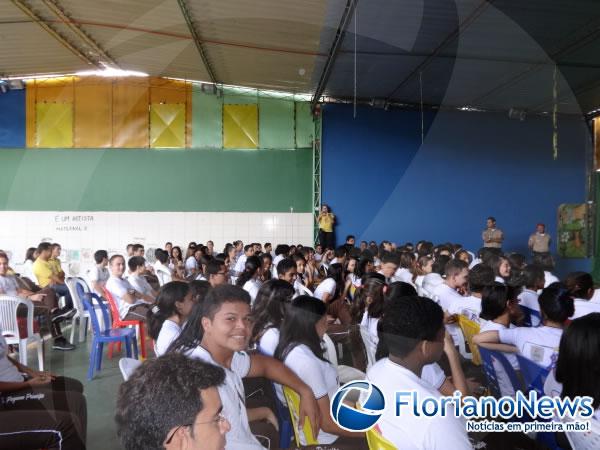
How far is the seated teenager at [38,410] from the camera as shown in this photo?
2221 millimetres

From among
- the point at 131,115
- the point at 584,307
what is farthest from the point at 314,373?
the point at 131,115

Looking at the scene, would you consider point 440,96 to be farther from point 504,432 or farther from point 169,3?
point 504,432

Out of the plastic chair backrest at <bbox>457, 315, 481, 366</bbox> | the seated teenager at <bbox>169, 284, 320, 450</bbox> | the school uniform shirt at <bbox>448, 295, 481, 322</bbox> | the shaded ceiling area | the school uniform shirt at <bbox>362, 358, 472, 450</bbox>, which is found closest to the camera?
the school uniform shirt at <bbox>362, 358, 472, 450</bbox>

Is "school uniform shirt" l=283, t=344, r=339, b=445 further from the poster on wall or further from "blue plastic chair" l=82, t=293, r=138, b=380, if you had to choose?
the poster on wall

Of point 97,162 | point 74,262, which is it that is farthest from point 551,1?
point 74,262

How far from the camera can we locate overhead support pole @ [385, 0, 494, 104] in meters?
5.99

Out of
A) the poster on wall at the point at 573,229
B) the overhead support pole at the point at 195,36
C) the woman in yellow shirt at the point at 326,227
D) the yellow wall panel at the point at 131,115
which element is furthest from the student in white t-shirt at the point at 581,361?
the poster on wall at the point at 573,229

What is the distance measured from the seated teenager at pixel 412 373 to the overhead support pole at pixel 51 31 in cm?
729

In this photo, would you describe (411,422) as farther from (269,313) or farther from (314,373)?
(269,313)

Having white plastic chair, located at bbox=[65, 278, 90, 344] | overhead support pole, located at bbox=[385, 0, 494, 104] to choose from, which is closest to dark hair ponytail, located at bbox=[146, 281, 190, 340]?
white plastic chair, located at bbox=[65, 278, 90, 344]

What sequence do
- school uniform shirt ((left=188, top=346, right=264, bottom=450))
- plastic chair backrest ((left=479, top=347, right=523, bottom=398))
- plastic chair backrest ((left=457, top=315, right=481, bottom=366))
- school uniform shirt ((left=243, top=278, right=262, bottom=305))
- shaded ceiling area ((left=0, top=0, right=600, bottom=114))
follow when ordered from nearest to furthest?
school uniform shirt ((left=188, top=346, right=264, bottom=450)) → plastic chair backrest ((left=479, top=347, right=523, bottom=398)) → plastic chair backrest ((left=457, top=315, right=481, bottom=366)) → school uniform shirt ((left=243, top=278, right=262, bottom=305)) → shaded ceiling area ((left=0, top=0, right=600, bottom=114))

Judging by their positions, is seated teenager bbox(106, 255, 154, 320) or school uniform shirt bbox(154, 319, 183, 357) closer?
school uniform shirt bbox(154, 319, 183, 357)

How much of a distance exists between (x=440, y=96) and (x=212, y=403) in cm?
1004

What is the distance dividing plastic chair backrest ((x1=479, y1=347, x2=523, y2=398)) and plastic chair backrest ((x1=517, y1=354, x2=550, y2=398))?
3.9 inches
